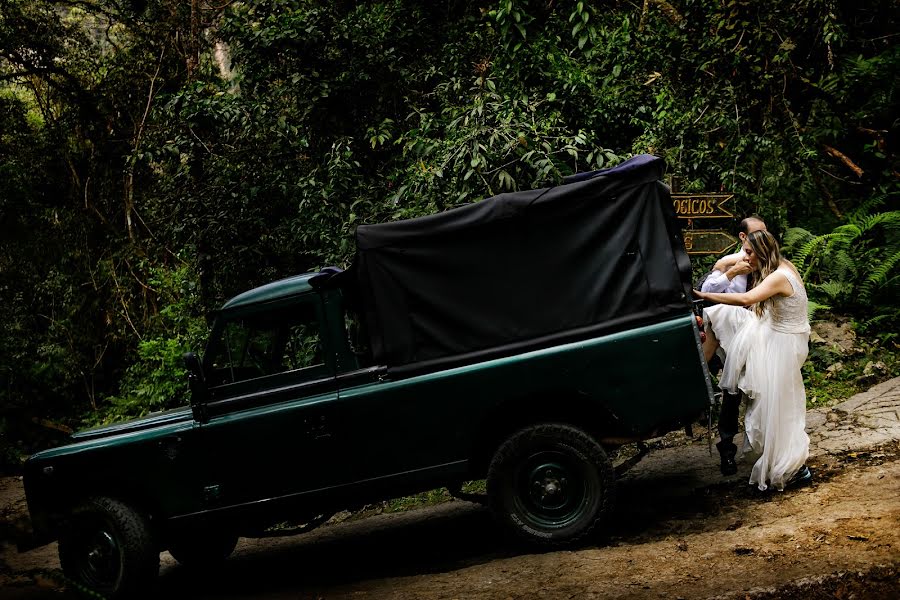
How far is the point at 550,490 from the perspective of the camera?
515cm

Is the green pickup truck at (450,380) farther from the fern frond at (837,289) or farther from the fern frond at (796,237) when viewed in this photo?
the fern frond at (796,237)

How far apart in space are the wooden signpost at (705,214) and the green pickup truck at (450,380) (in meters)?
1.72

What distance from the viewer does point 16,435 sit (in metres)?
2.57

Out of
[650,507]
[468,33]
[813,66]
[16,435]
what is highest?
[468,33]

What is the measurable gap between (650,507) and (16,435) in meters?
4.80

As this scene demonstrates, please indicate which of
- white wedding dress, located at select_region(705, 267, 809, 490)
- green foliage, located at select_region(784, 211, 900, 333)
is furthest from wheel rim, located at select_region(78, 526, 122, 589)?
green foliage, located at select_region(784, 211, 900, 333)

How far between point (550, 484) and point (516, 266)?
161 centimetres

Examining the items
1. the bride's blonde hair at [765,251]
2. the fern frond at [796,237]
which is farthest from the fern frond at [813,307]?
the bride's blonde hair at [765,251]

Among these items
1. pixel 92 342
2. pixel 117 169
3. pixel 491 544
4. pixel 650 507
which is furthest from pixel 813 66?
pixel 92 342

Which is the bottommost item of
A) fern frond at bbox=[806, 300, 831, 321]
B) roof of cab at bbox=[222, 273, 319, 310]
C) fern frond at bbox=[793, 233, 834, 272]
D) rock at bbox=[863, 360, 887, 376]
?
rock at bbox=[863, 360, 887, 376]

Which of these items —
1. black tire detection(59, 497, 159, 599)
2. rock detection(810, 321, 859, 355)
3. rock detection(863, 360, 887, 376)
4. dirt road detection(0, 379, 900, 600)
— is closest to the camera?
dirt road detection(0, 379, 900, 600)

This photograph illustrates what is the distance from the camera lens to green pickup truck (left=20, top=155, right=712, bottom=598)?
5.06 metres

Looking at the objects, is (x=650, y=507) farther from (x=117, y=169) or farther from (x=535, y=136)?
(x=117, y=169)

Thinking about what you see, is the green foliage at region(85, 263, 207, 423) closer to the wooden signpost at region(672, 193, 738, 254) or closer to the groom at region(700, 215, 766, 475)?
the wooden signpost at region(672, 193, 738, 254)
